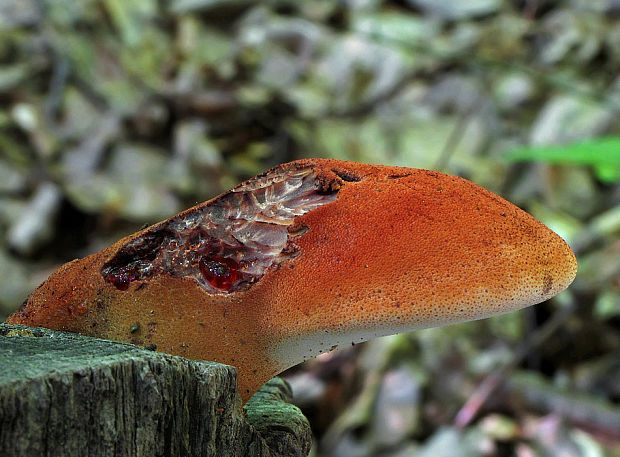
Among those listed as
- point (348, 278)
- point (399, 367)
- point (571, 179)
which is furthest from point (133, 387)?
point (571, 179)

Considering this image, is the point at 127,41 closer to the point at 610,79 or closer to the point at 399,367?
the point at 399,367

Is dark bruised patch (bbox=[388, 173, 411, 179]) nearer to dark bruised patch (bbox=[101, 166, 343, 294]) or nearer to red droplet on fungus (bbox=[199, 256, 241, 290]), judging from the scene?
dark bruised patch (bbox=[101, 166, 343, 294])

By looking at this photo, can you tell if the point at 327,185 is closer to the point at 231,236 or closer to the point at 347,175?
the point at 347,175

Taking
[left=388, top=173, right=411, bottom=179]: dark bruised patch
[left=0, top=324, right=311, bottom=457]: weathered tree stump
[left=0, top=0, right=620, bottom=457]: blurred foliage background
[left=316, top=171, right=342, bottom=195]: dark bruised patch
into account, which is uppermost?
[left=388, top=173, right=411, bottom=179]: dark bruised patch

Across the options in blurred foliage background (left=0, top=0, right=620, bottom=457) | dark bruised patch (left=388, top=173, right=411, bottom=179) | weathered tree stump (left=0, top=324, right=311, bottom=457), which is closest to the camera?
weathered tree stump (left=0, top=324, right=311, bottom=457)

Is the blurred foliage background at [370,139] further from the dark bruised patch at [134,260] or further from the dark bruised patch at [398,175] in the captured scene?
the dark bruised patch at [134,260]

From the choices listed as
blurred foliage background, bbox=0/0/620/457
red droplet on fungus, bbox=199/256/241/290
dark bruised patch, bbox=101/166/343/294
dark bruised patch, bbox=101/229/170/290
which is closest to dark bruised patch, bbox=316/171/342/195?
dark bruised patch, bbox=101/166/343/294
